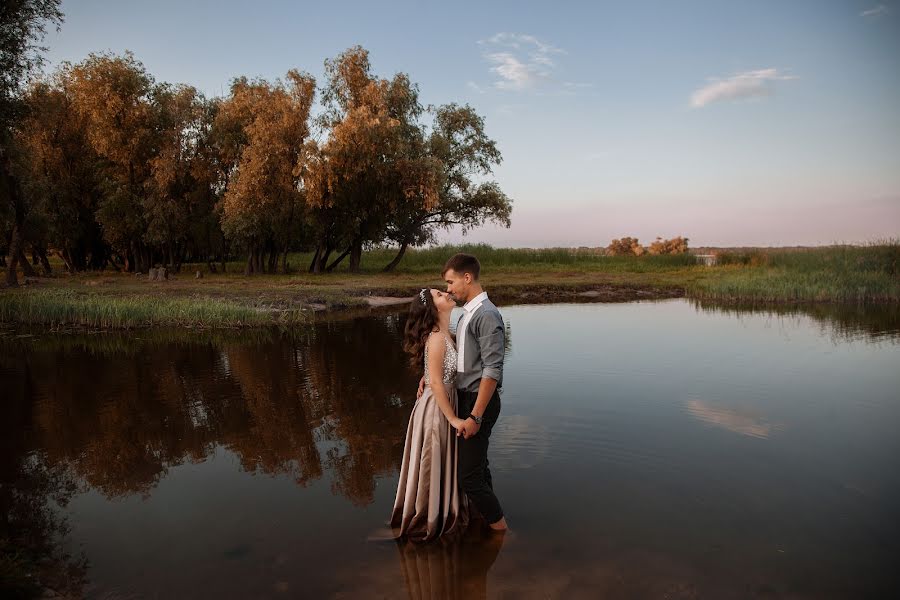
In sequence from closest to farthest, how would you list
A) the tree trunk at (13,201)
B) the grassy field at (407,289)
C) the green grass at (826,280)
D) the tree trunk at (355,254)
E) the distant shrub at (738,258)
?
the grassy field at (407,289) < the tree trunk at (13,201) < the green grass at (826,280) < the tree trunk at (355,254) < the distant shrub at (738,258)

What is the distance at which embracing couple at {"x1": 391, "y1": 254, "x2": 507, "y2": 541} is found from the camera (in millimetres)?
4387

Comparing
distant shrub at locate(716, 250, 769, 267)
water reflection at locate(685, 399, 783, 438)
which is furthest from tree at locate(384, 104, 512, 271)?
water reflection at locate(685, 399, 783, 438)

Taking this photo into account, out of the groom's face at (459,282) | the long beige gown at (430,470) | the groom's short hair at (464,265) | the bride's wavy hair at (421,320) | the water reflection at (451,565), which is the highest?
the groom's short hair at (464,265)

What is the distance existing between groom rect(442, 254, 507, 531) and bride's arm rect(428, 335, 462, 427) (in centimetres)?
14

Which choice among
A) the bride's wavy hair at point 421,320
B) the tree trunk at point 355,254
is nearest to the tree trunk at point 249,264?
the tree trunk at point 355,254

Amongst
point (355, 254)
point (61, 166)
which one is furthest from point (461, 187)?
point (61, 166)

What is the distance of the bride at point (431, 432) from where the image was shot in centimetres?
443

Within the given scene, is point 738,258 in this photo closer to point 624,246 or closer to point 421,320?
point 624,246

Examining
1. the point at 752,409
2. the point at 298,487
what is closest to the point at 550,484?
the point at 298,487

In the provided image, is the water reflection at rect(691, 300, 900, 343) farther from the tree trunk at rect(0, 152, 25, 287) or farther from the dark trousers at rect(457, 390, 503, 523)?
the tree trunk at rect(0, 152, 25, 287)

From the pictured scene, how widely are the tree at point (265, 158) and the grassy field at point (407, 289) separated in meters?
3.16

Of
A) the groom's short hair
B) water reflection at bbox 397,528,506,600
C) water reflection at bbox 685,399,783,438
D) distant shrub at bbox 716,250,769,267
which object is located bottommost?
water reflection at bbox 397,528,506,600

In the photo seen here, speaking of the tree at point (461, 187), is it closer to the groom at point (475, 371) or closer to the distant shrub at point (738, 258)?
the distant shrub at point (738, 258)

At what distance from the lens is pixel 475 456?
4.52m
